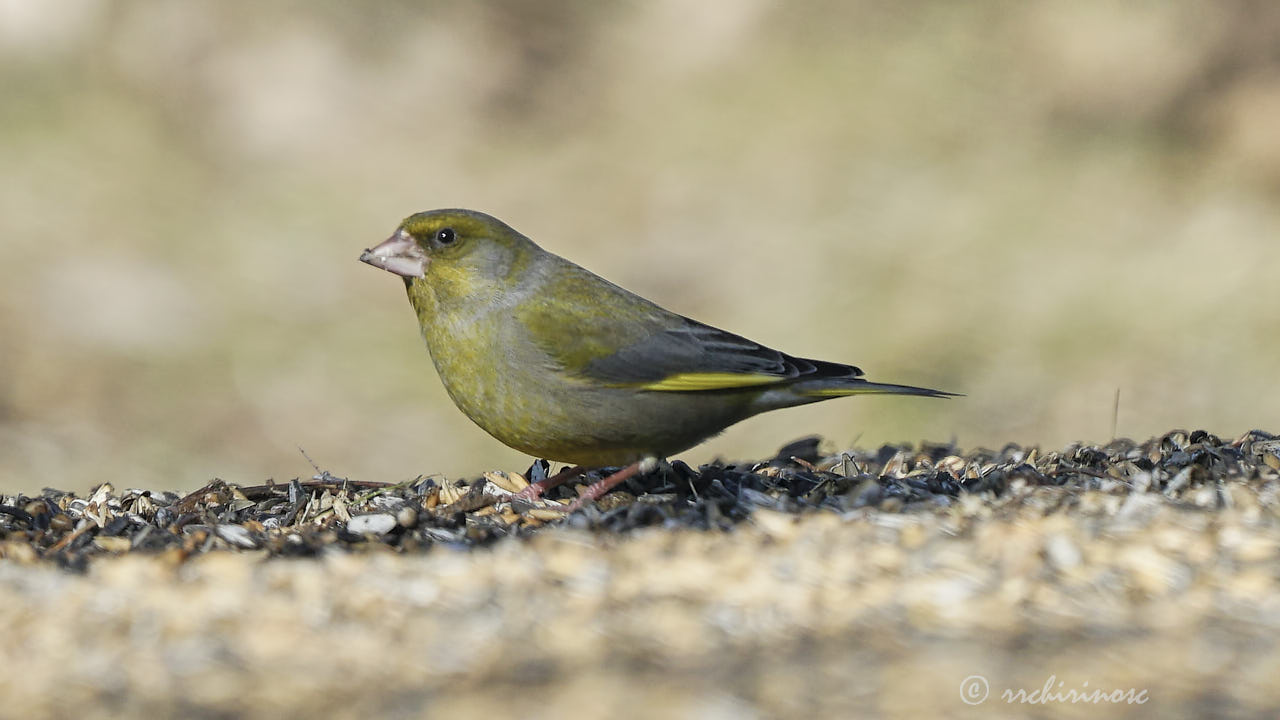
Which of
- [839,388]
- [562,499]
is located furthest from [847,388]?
[562,499]

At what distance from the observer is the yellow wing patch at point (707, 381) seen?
4484 mm

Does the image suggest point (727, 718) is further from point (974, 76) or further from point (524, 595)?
point (974, 76)

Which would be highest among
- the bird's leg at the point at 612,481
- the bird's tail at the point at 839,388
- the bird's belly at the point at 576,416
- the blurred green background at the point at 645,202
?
the blurred green background at the point at 645,202

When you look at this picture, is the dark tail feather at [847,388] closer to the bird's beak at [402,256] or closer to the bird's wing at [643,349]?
the bird's wing at [643,349]

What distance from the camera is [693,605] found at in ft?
10.2

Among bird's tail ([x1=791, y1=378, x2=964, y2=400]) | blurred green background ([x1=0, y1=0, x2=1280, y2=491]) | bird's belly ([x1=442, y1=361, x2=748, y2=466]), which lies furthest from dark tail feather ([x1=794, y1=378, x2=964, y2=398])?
blurred green background ([x1=0, y1=0, x2=1280, y2=491])

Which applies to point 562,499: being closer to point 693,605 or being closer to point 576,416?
point 576,416

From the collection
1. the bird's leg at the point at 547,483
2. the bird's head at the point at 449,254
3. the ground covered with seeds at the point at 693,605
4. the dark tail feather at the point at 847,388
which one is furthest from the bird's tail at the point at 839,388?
the bird's head at the point at 449,254

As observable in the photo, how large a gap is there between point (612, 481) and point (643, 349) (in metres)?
0.47

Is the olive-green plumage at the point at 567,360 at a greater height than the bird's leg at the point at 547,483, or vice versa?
the olive-green plumage at the point at 567,360

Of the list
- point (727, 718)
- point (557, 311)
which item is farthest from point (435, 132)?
point (727, 718)

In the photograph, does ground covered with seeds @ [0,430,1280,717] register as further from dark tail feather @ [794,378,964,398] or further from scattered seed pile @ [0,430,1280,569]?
dark tail feather @ [794,378,964,398]

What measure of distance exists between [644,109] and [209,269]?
3.65 m

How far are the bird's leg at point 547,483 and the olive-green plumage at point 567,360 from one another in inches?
4.5
